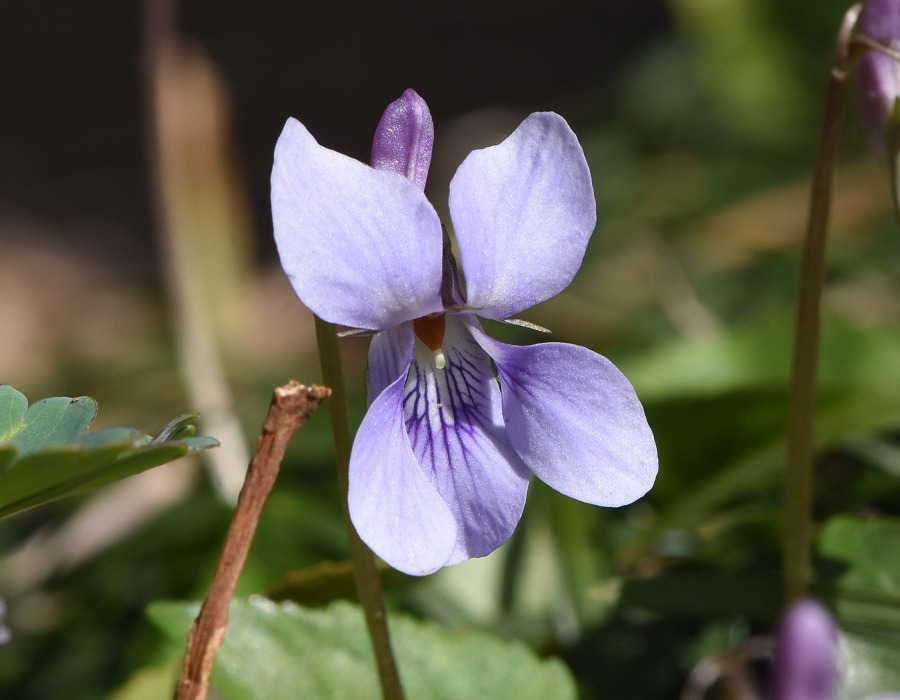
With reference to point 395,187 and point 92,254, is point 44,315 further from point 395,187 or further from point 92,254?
point 395,187

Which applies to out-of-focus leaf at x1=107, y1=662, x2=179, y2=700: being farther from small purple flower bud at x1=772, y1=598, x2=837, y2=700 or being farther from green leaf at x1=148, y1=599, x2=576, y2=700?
small purple flower bud at x1=772, y1=598, x2=837, y2=700

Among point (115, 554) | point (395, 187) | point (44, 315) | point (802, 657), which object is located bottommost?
point (44, 315)

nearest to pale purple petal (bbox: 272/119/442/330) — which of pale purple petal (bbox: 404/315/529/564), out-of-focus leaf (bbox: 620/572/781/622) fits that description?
pale purple petal (bbox: 404/315/529/564)

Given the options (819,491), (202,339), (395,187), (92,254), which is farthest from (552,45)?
(395,187)

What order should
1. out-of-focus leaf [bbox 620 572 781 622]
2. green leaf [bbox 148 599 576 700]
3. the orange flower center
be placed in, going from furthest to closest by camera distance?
out-of-focus leaf [bbox 620 572 781 622] < green leaf [bbox 148 599 576 700] < the orange flower center

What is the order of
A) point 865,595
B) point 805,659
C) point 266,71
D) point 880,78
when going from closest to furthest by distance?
point 805,659 → point 880,78 → point 865,595 → point 266,71

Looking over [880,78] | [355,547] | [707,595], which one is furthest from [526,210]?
[707,595]

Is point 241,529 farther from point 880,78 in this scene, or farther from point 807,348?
point 880,78
